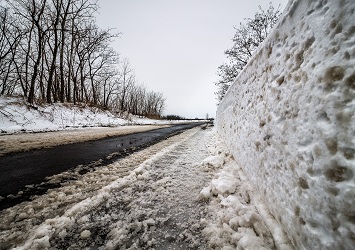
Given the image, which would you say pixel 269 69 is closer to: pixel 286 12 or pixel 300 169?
pixel 286 12

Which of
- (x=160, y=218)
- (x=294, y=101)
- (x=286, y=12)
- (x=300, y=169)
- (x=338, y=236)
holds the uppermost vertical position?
(x=286, y=12)

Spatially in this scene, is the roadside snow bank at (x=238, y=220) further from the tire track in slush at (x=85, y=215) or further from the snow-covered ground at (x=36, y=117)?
the snow-covered ground at (x=36, y=117)

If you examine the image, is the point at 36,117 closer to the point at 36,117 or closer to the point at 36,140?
the point at 36,117

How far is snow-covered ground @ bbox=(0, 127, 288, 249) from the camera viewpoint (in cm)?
123

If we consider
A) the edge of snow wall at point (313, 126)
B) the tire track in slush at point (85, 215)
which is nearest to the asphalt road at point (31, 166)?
the tire track in slush at point (85, 215)

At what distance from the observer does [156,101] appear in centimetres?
6450

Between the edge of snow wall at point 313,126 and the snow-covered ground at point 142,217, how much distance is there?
28 centimetres

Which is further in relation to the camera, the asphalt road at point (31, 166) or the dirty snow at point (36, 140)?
the dirty snow at point (36, 140)

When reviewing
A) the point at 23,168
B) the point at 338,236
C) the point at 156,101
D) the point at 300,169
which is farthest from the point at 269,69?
the point at 156,101

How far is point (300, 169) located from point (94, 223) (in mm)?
1473

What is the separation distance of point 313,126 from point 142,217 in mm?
1377

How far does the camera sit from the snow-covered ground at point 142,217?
1232 mm

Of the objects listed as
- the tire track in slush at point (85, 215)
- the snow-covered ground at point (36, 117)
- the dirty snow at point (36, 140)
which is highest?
the snow-covered ground at point (36, 117)

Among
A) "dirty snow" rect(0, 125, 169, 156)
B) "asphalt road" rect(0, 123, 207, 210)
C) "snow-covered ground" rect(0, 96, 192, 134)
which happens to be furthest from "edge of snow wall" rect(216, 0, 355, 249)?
"snow-covered ground" rect(0, 96, 192, 134)
